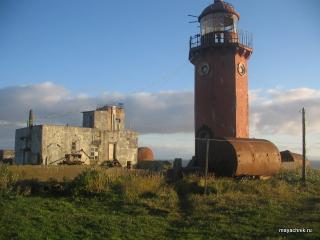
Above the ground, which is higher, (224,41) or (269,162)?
(224,41)

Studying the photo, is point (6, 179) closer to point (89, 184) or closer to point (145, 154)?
point (89, 184)

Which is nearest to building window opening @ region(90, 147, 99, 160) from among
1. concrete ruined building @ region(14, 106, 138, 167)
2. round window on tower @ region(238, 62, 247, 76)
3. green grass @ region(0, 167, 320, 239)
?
concrete ruined building @ region(14, 106, 138, 167)

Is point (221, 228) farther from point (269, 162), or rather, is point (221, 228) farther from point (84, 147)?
point (84, 147)

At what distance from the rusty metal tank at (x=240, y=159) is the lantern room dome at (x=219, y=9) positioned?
31.5 feet

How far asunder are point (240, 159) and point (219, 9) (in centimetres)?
1160

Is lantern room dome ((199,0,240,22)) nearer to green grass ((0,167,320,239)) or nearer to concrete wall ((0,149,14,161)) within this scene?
green grass ((0,167,320,239))

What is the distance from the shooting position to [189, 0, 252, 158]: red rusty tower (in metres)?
26.3

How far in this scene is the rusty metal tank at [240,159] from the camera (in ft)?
64.4

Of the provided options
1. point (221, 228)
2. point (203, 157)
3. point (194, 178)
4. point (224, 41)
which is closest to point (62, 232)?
point (221, 228)

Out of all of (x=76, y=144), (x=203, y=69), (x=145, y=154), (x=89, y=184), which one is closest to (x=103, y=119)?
(x=145, y=154)

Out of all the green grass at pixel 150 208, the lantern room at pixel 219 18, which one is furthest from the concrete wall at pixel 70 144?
the green grass at pixel 150 208

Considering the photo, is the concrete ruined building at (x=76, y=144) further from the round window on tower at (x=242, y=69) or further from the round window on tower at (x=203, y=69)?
the round window on tower at (x=242, y=69)

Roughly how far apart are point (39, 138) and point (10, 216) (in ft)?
57.9

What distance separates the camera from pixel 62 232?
10.6m
